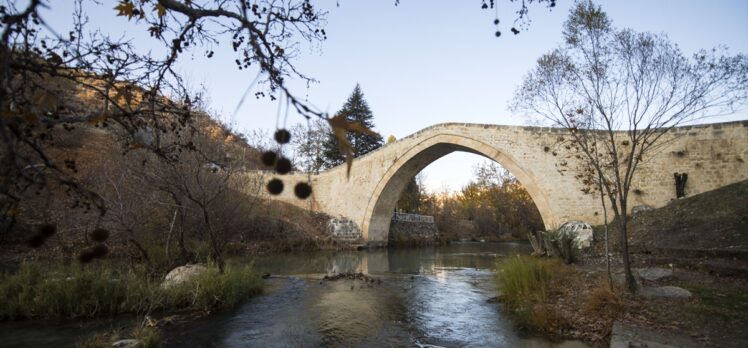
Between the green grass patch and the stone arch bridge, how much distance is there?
591cm

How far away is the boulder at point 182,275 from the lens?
6.02 meters

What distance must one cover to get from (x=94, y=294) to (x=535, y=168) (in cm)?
1282

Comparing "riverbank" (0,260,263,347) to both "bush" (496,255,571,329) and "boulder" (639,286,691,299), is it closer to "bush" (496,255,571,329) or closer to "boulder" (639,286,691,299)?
"bush" (496,255,571,329)

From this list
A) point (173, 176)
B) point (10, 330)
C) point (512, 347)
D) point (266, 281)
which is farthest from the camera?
point (266, 281)

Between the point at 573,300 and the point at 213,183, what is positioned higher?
the point at 213,183

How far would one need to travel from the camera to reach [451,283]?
8.73 m

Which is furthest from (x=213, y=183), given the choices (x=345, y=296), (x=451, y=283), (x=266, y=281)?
(x=451, y=283)

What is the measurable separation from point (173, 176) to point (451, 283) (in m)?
6.12

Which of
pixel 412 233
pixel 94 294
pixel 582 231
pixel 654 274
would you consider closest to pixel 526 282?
pixel 654 274

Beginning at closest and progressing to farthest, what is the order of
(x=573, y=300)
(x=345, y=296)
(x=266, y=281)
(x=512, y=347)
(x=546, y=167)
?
(x=512, y=347)
(x=573, y=300)
(x=345, y=296)
(x=266, y=281)
(x=546, y=167)

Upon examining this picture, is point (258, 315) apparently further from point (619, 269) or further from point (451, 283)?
point (619, 269)

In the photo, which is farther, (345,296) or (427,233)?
(427,233)

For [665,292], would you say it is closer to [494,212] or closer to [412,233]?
[412,233]

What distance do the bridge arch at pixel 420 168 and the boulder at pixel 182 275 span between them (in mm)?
11221
